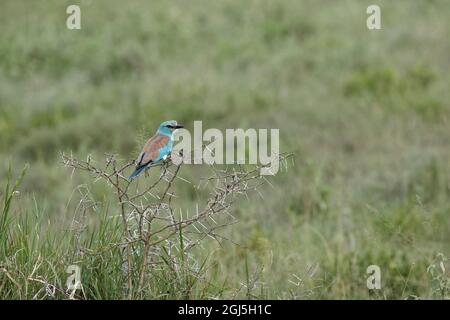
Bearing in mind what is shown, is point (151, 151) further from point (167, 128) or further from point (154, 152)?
point (167, 128)

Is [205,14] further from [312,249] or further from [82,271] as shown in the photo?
[82,271]

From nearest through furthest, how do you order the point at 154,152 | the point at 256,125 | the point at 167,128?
the point at 154,152 → the point at 167,128 → the point at 256,125

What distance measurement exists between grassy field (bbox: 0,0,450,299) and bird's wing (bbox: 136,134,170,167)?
0.31 ft

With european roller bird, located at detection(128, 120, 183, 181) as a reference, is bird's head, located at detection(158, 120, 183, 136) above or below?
above

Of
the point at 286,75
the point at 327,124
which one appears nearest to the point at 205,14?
the point at 286,75

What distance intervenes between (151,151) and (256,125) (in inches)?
246

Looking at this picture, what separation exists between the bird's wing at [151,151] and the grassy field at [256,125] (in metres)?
0.09

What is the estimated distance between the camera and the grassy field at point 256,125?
361 centimetres

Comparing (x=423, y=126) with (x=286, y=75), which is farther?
(x=286, y=75)

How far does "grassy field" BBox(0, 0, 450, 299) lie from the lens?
361cm

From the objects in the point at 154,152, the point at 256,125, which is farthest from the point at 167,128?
the point at 256,125

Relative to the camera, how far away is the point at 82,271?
3357mm

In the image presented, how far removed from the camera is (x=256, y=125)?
9.55 meters

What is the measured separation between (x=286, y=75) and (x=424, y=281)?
6713mm
